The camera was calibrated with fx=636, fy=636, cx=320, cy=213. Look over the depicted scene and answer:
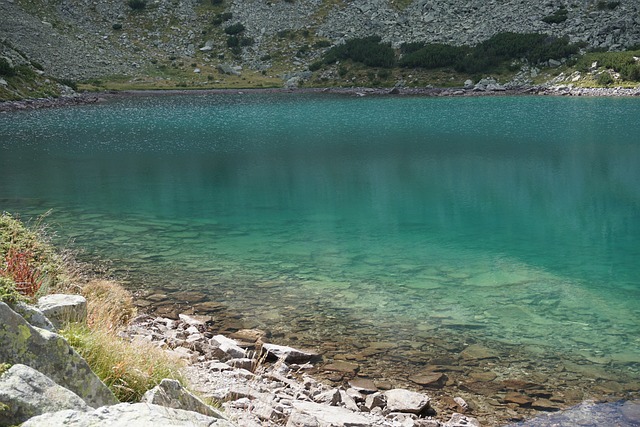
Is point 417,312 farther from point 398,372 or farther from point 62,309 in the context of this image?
point 62,309

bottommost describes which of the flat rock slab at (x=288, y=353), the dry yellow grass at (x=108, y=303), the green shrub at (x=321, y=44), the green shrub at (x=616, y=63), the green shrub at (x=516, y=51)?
the flat rock slab at (x=288, y=353)

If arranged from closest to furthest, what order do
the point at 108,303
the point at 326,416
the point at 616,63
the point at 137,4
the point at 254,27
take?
the point at 326,416
the point at 108,303
the point at 616,63
the point at 254,27
the point at 137,4

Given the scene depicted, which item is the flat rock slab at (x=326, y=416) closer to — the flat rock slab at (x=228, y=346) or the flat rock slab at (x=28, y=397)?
the flat rock slab at (x=228, y=346)

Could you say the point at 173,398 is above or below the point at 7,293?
below

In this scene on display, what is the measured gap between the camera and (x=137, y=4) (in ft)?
430

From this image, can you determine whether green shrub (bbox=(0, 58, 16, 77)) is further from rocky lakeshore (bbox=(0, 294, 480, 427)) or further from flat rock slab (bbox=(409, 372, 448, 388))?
flat rock slab (bbox=(409, 372, 448, 388))

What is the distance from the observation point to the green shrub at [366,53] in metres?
111

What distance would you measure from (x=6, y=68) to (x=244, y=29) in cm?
5538

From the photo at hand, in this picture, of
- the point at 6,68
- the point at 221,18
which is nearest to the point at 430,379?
the point at 6,68

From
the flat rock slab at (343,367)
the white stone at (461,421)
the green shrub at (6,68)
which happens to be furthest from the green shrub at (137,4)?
the white stone at (461,421)

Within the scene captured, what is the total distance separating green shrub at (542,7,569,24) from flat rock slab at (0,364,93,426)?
11648 cm

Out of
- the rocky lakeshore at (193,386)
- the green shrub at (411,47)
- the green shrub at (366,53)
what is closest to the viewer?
the rocky lakeshore at (193,386)

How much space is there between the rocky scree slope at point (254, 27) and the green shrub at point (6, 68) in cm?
2186

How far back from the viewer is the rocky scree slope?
106375 mm
